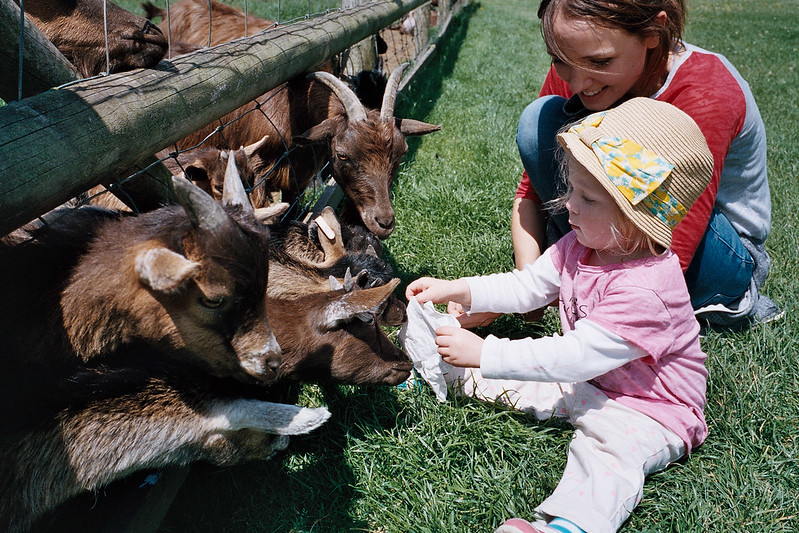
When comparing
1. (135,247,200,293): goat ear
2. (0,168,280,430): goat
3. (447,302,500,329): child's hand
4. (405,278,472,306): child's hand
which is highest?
(135,247,200,293): goat ear

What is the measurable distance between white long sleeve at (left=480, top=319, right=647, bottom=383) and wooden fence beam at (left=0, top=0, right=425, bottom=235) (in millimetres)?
1637

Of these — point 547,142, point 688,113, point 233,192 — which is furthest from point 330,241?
point 688,113

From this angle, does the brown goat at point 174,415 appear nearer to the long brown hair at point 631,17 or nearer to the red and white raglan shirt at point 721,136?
the long brown hair at point 631,17

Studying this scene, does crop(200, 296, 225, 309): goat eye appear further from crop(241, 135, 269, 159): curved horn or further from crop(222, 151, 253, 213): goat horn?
crop(241, 135, 269, 159): curved horn

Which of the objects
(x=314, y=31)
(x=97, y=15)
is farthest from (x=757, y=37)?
(x=97, y=15)

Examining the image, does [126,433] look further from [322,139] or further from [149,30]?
[322,139]

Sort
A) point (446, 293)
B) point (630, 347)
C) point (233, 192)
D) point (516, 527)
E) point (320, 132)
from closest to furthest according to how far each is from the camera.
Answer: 1. point (516, 527)
2. point (233, 192)
3. point (630, 347)
4. point (446, 293)
5. point (320, 132)

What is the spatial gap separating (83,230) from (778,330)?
146 inches

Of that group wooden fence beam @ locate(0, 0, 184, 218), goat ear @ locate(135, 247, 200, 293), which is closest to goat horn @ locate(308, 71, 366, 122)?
wooden fence beam @ locate(0, 0, 184, 218)

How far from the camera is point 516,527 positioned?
2.31 meters

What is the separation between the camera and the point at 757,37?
1714cm

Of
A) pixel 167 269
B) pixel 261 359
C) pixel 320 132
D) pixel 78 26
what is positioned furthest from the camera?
pixel 320 132

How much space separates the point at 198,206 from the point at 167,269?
0.73 ft

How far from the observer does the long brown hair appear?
274 cm
